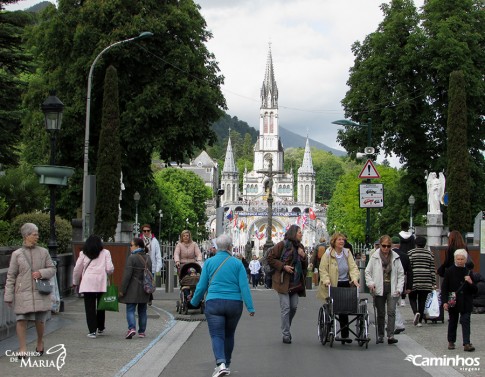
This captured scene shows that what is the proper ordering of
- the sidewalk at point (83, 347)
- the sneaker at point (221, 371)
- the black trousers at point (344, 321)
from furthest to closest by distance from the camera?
the black trousers at point (344, 321) → the sidewalk at point (83, 347) → the sneaker at point (221, 371)

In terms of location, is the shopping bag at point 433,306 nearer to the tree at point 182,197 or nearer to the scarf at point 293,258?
the scarf at point 293,258

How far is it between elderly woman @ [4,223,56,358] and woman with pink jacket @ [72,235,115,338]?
280 cm

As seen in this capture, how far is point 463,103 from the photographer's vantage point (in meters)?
33.3

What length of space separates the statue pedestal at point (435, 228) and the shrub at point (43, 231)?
15.2m

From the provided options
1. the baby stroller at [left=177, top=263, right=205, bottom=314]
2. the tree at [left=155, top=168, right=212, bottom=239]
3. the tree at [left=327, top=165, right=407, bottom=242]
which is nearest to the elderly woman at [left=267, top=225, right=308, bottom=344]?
the baby stroller at [left=177, top=263, right=205, bottom=314]

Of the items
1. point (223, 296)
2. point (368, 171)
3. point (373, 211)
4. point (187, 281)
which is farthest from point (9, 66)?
point (373, 211)

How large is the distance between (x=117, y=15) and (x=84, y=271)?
77.9 ft

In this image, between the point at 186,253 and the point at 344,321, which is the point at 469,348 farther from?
the point at 186,253

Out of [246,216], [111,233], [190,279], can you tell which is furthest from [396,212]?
[246,216]

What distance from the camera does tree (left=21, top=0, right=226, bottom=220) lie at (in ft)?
123

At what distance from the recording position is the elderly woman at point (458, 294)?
14.5m

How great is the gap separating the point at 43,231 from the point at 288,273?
12.0 m

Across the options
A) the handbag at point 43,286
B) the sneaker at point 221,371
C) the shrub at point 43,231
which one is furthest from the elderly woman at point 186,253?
the sneaker at point 221,371

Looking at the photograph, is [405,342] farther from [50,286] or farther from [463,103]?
[463,103]
